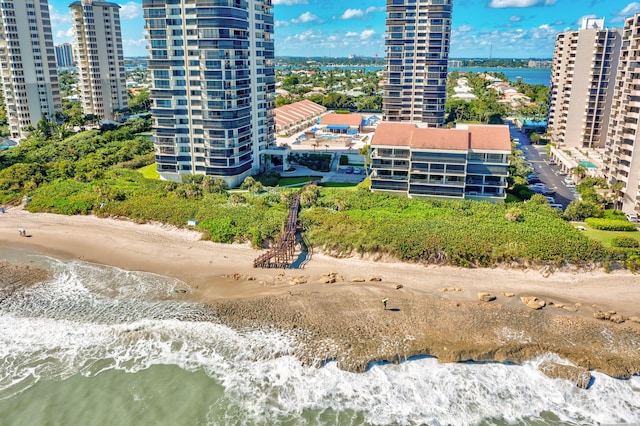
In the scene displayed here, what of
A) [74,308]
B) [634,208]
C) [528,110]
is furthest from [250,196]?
[528,110]

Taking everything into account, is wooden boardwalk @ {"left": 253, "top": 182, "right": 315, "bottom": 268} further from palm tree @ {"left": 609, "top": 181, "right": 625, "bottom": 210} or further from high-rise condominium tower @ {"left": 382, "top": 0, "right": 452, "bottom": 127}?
high-rise condominium tower @ {"left": 382, "top": 0, "right": 452, "bottom": 127}

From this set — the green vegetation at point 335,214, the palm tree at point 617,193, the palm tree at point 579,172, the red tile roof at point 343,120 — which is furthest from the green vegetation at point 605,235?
the red tile roof at point 343,120

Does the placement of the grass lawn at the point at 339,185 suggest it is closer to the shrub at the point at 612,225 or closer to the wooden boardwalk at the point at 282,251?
the wooden boardwalk at the point at 282,251

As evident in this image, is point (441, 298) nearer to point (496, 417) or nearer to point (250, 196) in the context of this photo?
point (496, 417)

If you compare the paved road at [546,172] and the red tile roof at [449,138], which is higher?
the red tile roof at [449,138]

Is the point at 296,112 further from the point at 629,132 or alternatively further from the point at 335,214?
the point at 629,132

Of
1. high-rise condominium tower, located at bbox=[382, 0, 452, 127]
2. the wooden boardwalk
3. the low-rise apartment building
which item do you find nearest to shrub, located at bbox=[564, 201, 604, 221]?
the low-rise apartment building

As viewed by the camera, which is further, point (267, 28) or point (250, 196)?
point (267, 28)

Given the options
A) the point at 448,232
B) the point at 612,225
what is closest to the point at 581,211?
the point at 612,225
